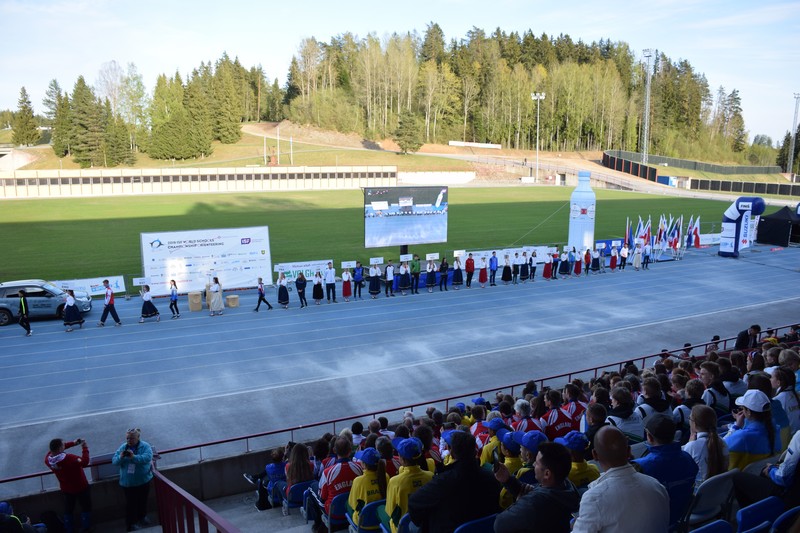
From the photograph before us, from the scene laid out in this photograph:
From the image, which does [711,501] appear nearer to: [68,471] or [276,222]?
[68,471]

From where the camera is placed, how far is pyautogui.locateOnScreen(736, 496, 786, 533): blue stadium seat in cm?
410

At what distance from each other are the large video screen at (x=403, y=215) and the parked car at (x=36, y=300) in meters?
10.7

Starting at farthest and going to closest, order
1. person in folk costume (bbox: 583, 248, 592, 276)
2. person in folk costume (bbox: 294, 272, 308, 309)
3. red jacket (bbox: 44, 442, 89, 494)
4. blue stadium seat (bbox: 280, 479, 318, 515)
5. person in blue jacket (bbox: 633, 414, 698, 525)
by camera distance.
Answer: person in folk costume (bbox: 583, 248, 592, 276), person in folk costume (bbox: 294, 272, 308, 309), red jacket (bbox: 44, 442, 89, 494), blue stadium seat (bbox: 280, 479, 318, 515), person in blue jacket (bbox: 633, 414, 698, 525)

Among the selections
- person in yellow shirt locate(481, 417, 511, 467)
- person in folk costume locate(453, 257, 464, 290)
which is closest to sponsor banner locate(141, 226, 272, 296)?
person in folk costume locate(453, 257, 464, 290)

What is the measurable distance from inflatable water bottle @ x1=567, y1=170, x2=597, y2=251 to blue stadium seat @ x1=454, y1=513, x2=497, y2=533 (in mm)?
26340

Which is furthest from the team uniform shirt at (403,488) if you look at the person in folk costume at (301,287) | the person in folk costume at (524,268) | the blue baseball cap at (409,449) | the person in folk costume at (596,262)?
the person in folk costume at (596,262)

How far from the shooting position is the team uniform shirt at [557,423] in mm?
7523

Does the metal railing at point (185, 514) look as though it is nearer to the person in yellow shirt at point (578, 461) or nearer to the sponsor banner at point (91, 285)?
the person in yellow shirt at point (578, 461)

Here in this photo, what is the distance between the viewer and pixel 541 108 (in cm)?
11719

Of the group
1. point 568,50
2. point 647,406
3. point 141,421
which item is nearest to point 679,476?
point 647,406

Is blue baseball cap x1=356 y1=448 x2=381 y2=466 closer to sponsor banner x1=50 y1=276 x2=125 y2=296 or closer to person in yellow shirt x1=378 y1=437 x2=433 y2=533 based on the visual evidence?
person in yellow shirt x1=378 y1=437 x2=433 y2=533

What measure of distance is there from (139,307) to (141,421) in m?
10.3

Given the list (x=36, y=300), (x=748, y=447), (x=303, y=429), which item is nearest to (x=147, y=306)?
(x=36, y=300)

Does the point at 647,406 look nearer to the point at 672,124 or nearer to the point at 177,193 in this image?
the point at 177,193
